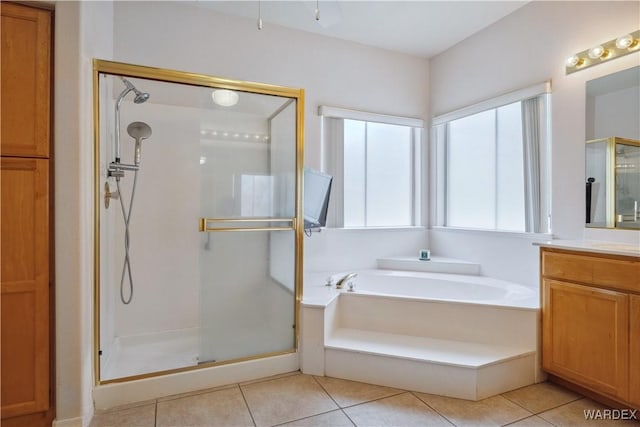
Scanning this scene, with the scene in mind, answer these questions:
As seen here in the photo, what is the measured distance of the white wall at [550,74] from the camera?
91.7 inches

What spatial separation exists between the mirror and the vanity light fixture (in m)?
0.13

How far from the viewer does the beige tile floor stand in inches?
68.7

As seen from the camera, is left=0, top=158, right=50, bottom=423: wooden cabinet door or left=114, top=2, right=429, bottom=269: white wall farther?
left=114, top=2, right=429, bottom=269: white wall

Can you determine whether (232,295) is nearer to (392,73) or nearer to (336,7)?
(336,7)

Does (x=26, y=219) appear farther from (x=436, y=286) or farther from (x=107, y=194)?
(x=436, y=286)

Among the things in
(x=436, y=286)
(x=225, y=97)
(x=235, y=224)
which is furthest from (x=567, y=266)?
(x=225, y=97)

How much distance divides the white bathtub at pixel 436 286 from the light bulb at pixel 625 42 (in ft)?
6.08

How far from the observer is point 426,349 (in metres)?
2.20

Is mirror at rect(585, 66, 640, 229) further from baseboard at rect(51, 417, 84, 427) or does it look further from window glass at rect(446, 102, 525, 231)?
baseboard at rect(51, 417, 84, 427)

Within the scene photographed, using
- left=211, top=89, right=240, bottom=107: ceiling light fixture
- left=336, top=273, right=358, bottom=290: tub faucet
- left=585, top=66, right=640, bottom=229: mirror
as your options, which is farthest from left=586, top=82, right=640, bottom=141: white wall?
left=211, top=89, right=240, bottom=107: ceiling light fixture

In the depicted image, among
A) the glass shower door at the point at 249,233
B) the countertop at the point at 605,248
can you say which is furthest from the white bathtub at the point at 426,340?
the countertop at the point at 605,248

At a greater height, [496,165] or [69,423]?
[496,165]

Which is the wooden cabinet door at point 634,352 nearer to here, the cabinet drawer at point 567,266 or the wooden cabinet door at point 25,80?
the cabinet drawer at point 567,266

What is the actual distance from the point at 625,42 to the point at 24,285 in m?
3.91
